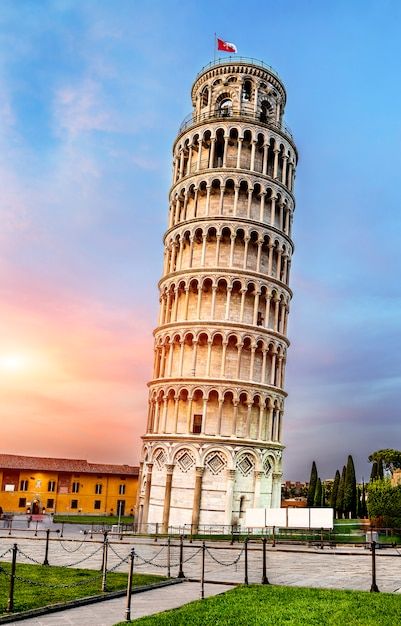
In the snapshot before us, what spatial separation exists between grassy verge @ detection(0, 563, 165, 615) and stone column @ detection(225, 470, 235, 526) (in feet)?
80.3

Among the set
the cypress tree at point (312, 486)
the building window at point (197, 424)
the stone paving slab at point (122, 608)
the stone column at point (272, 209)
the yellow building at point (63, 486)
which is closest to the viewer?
the stone paving slab at point (122, 608)

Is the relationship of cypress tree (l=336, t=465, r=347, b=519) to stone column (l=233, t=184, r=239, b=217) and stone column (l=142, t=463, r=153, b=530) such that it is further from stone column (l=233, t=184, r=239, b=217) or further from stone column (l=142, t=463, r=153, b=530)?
stone column (l=233, t=184, r=239, b=217)

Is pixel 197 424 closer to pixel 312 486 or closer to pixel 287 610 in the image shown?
pixel 287 610

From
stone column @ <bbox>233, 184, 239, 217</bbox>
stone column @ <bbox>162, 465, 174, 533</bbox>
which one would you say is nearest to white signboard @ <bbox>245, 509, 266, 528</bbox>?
stone column @ <bbox>162, 465, 174, 533</bbox>

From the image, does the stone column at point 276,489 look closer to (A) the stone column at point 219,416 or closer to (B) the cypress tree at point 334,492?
(A) the stone column at point 219,416

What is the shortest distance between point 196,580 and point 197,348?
2997 centimetres

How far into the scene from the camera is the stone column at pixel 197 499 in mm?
44000

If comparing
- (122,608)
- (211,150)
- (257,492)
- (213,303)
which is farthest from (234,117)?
(122,608)

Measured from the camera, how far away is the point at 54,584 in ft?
58.1

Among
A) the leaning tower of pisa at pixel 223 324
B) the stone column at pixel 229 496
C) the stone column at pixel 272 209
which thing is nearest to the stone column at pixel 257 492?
the leaning tower of pisa at pixel 223 324

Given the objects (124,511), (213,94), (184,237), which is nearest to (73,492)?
(124,511)

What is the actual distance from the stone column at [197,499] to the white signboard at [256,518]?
20.3 feet

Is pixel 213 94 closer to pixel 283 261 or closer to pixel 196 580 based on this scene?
pixel 283 261

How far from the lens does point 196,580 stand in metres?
19.3
